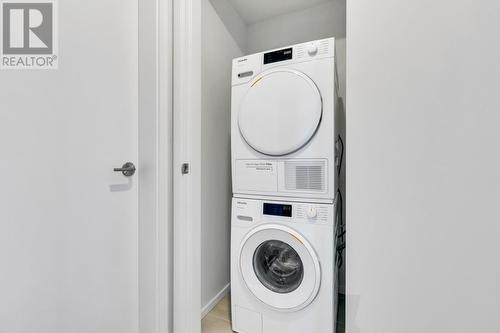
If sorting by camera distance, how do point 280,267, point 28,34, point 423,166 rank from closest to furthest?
point 423,166
point 28,34
point 280,267

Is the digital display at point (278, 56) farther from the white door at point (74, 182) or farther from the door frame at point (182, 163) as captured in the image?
the white door at point (74, 182)

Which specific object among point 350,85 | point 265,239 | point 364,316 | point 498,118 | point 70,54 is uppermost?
point 70,54

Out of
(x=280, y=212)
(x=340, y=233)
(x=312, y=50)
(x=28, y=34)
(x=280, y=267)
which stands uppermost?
(x=312, y=50)

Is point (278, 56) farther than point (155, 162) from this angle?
Yes

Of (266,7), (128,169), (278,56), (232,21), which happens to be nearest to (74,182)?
(128,169)

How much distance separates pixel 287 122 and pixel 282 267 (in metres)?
0.88

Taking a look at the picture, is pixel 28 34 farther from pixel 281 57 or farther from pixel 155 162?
pixel 281 57

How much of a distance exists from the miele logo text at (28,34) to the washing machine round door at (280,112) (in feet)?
2.85

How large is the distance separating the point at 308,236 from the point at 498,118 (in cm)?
85

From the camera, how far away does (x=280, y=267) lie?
1.34 m

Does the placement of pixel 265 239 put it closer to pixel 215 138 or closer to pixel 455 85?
pixel 215 138

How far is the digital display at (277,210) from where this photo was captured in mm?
1174

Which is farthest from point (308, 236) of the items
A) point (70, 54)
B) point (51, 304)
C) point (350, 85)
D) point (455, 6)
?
point (70, 54)

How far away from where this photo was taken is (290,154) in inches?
46.9
